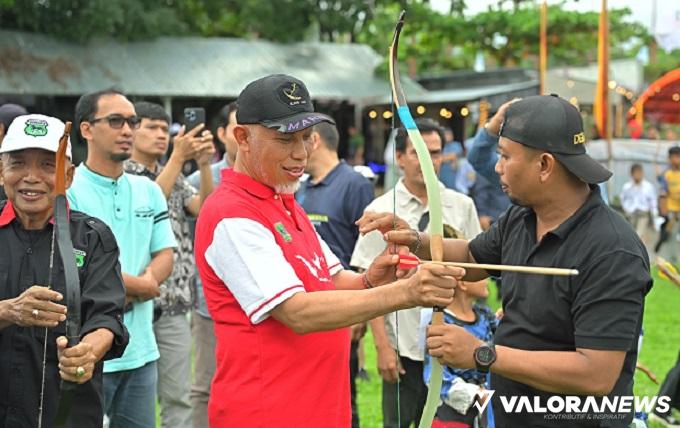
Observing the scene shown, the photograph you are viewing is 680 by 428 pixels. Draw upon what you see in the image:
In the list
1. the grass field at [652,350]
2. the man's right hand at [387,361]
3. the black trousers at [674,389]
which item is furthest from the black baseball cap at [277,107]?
the grass field at [652,350]

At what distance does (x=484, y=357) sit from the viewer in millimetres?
3004

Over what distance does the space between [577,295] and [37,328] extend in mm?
1903

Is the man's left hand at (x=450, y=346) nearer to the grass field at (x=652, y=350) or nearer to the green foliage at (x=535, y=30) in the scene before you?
the grass field at (x=652, y=350)

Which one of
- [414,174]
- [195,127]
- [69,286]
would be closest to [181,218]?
[195,127]

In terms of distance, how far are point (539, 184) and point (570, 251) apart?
244 mm

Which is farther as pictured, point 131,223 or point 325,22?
point 325,22

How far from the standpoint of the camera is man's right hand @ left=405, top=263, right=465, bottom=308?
2838 millimetres

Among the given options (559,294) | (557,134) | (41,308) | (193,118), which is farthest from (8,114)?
(559,294)

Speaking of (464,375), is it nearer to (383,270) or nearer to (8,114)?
(383,270)

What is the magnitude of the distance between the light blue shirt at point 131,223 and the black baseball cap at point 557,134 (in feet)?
7.52

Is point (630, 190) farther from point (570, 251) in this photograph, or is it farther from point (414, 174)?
point (570, 251)

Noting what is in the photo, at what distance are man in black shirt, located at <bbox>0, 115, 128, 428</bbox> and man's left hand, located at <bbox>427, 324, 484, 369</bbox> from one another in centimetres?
117

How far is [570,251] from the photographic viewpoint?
315 centimetres

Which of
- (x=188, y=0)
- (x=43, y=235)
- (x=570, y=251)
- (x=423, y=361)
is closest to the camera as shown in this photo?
(x=570, y=251)
